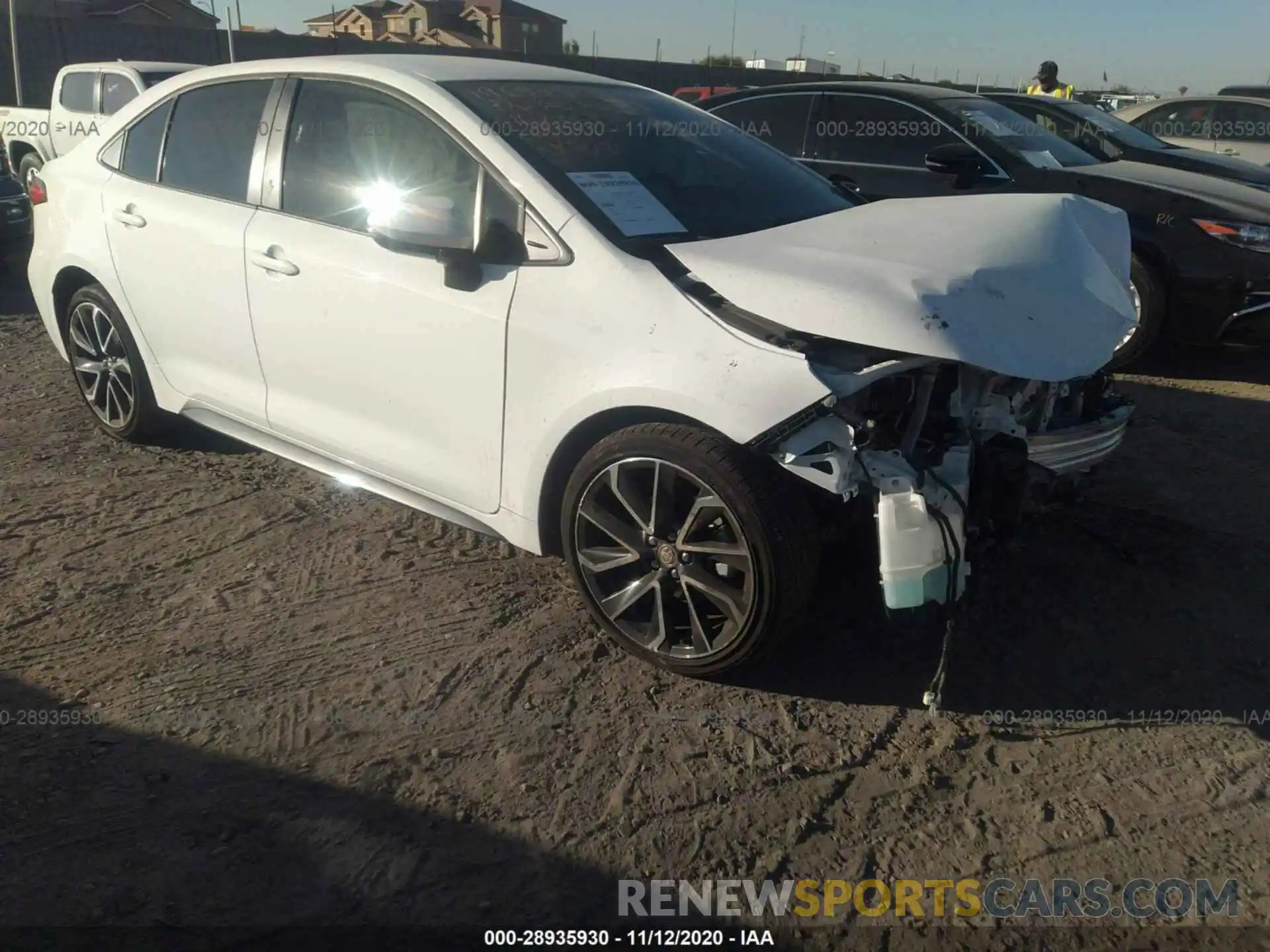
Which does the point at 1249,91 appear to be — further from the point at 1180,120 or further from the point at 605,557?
the point at 605,557

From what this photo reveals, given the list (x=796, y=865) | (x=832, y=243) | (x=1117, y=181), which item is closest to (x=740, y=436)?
(x=832, y=243)

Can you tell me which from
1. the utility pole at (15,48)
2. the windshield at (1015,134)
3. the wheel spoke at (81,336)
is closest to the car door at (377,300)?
the wheel spoke at (81,336)

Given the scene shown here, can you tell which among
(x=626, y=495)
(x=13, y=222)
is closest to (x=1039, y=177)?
(x=626, y=495)

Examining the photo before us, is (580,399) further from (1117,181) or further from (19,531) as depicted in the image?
(1117,181)

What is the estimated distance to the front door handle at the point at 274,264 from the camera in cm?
355

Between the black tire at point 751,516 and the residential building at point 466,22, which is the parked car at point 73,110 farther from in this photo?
the residential building at point 466,22

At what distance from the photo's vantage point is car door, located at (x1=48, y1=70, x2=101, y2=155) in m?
10.9

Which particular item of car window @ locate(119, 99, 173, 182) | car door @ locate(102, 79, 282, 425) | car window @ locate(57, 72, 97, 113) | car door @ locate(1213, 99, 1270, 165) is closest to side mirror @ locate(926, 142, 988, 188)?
car door @ locate(102, 79, 282, 425)

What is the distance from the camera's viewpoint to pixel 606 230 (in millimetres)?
2969

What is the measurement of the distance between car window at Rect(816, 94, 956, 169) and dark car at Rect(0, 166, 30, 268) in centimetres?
752

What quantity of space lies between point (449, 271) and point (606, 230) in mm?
523

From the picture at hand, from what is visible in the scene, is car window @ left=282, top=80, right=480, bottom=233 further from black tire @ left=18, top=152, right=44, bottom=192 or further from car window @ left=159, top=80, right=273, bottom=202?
black tire @ left=18, top=152, right=44, bottom=192

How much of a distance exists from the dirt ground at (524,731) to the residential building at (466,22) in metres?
53.2

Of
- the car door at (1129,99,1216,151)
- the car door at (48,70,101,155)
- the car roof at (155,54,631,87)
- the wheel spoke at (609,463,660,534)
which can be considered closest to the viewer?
the wheel spoke at (609,463,660,534)
